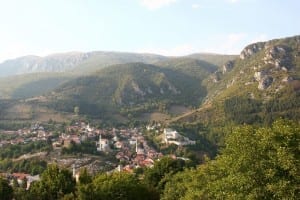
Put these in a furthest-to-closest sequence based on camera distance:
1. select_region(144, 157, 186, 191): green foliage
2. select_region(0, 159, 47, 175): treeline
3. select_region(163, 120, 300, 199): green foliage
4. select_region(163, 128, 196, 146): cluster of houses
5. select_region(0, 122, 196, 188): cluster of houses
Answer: select_region(163, 128, 196, 146): cluster of houses, select_region(0, 122, 196, 188): cluster of houses, select_region(0, 159, 47, 175): treeline, select_region(144, 157, 186, 191): green foliage, select_region(163, 120, 300, 199): green foliage

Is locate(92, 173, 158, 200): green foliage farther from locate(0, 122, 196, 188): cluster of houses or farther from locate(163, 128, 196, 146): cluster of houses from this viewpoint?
locate(163, 128, 196, 146): cluster of houses

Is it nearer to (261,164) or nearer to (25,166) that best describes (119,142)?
(25,166)

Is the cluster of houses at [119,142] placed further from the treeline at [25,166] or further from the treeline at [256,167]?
the treeline at [256,167]

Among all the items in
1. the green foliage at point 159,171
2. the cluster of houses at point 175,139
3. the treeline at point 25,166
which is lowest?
the cluster of houses at point 175,139

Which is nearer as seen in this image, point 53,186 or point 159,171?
point 53,186

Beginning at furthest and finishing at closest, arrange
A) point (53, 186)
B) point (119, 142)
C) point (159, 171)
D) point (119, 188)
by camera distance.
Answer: point (119, 142) → point (159, 171) → point (53, 186) → point (119, 188)

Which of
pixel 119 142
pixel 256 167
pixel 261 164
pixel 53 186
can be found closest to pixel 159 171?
pixel 53 186

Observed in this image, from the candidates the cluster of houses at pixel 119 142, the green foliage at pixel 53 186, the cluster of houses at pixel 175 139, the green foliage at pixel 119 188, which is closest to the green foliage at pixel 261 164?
the green foliage at pixel 119 188

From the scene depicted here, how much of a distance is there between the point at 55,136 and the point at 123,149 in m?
27.7

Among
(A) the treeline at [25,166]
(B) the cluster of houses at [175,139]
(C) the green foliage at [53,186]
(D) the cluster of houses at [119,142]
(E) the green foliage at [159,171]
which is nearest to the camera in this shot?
(C) the green foliage at [53,186]

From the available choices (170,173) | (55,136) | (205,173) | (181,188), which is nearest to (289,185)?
(205,173)

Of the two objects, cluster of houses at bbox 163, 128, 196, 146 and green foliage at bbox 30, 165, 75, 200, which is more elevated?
green foliage at bbox 30, 165, 75, 200

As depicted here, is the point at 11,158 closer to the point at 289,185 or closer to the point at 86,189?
the point at 86,189

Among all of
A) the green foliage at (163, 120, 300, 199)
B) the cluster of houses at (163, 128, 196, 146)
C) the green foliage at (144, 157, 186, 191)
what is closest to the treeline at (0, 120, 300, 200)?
the green foliage at (163, 120, 300, 199)
